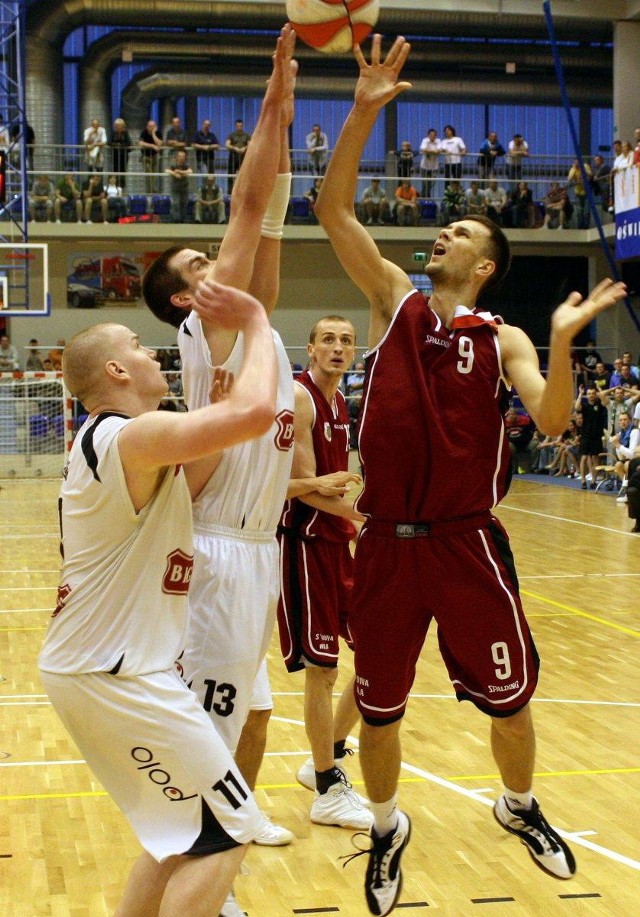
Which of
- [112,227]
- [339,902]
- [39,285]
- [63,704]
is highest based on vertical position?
[112,227]

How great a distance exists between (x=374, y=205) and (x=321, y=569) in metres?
20.3

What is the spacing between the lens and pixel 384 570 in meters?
3.82

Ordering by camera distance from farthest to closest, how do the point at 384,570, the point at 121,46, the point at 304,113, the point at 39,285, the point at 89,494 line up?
1. the point at 304,113
2. the point at 121,46
3. the point at 39,285
4. the point at 384,570
5. the point at 89,494

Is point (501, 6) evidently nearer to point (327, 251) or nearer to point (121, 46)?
point (327, 251)

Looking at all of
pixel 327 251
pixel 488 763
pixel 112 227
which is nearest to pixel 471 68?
pixel 327 251

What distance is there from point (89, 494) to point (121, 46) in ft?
82.8

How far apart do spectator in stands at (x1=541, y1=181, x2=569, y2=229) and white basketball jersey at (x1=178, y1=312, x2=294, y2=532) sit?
22.9 m

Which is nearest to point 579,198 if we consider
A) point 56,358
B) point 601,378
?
point 601,378

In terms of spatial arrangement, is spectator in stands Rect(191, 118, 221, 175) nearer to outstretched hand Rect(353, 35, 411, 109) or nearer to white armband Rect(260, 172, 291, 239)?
outstretched hand Rect(353, 35, 411, 109)

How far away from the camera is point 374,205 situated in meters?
24.2

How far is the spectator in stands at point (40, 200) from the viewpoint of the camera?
914 inches

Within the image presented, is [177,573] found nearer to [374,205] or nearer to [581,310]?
[581,310]

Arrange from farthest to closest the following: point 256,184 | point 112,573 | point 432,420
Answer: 1. point 432,420
2. point 256,184
3. point 112,573

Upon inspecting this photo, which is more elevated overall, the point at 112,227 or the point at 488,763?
the point at 112,227
